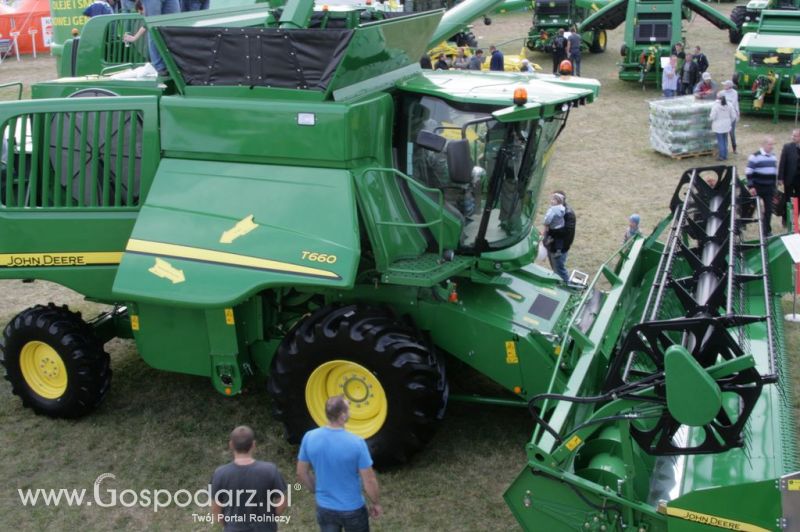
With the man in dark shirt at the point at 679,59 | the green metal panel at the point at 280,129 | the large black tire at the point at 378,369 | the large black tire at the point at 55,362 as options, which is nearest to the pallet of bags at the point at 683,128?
the man in dark shirt at the point at 679,59

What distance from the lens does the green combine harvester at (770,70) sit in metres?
15.9

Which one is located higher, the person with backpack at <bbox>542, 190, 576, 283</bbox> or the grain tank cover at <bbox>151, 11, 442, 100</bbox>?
the grain tank cover at <bbox>151, 11, 442, 100</bbox>

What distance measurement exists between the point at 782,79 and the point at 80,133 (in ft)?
42.1

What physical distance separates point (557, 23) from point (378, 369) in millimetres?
18211

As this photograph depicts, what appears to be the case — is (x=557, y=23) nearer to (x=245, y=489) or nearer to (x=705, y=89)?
(x=705, y=89)

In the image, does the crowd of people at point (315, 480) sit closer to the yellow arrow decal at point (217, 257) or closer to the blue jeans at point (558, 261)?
the yellow arrow decal at point (217, 257)

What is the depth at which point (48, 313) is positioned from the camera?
708 centimetres

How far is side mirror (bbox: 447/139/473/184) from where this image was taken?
5.98 m

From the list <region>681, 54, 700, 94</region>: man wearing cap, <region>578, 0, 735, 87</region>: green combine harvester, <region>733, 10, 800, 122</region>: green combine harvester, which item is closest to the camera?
<region>733, 10, 800, 122</region>: green combine harvester

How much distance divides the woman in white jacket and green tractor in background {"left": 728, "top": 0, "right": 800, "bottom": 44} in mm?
4816

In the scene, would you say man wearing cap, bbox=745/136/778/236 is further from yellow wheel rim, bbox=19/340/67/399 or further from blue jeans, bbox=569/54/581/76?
blue jeans, bbox=569/54/581/76

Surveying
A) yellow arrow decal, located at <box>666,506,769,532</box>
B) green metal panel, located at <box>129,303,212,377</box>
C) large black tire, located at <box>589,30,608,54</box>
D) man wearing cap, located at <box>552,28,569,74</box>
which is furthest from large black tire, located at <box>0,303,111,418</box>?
large black tire, located at <box>589,30,608,54</box>

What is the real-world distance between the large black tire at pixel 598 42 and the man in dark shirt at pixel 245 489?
20211mm

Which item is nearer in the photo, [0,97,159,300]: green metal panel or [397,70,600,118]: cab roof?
[397,70,600,118]: cab roof
